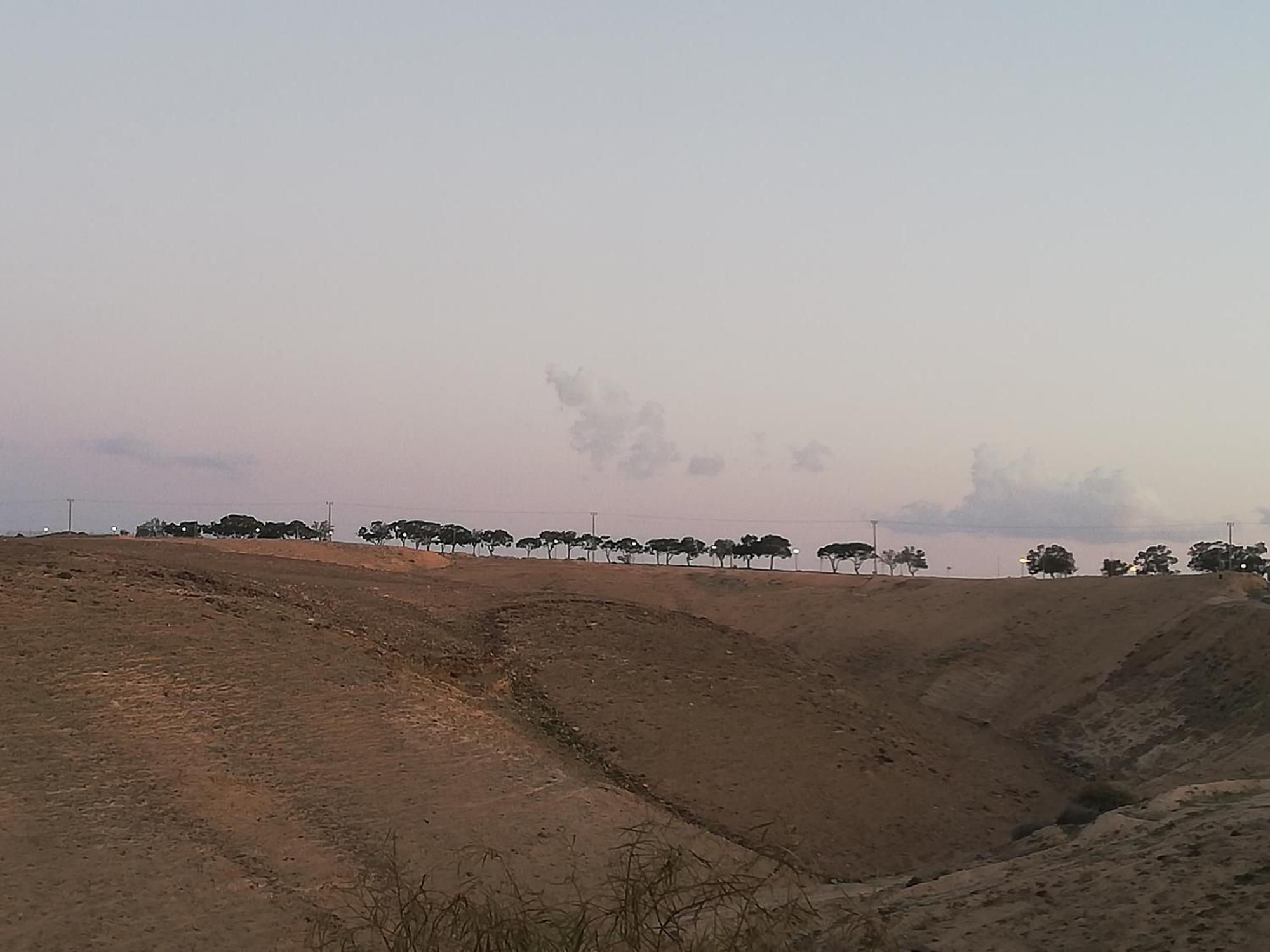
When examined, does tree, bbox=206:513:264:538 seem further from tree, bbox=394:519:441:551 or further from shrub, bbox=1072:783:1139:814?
shrub, bbox=1072:783:1139:814

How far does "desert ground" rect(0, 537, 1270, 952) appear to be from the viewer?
1077 cm

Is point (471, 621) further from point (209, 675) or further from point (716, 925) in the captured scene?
point (716, 925)

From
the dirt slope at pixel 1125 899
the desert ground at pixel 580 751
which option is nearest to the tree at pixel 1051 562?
the desert ground at pixel 580 751

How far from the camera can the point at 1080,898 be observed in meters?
8.29

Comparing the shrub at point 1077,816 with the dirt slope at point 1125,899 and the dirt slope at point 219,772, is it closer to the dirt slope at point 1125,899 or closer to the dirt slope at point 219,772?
the dirt slope at point 219,772

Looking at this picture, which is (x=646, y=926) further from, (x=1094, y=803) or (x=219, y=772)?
(x=1094, y=803)

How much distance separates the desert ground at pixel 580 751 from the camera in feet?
35.3

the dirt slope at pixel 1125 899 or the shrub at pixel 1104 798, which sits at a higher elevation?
the dirt slope at pixel 1125 899

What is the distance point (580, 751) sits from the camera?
21.6 m

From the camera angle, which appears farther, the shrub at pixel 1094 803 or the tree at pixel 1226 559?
the tree at pixel 1226 559

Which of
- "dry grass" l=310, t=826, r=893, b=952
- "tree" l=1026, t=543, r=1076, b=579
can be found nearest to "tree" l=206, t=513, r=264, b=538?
"tree" l=1026, t=543, r=1076, b=579

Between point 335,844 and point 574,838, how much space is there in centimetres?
310

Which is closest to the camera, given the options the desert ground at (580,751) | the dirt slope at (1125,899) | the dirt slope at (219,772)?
the dirt slope at (1125,899)

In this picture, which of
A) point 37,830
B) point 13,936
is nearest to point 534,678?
point 37,830
